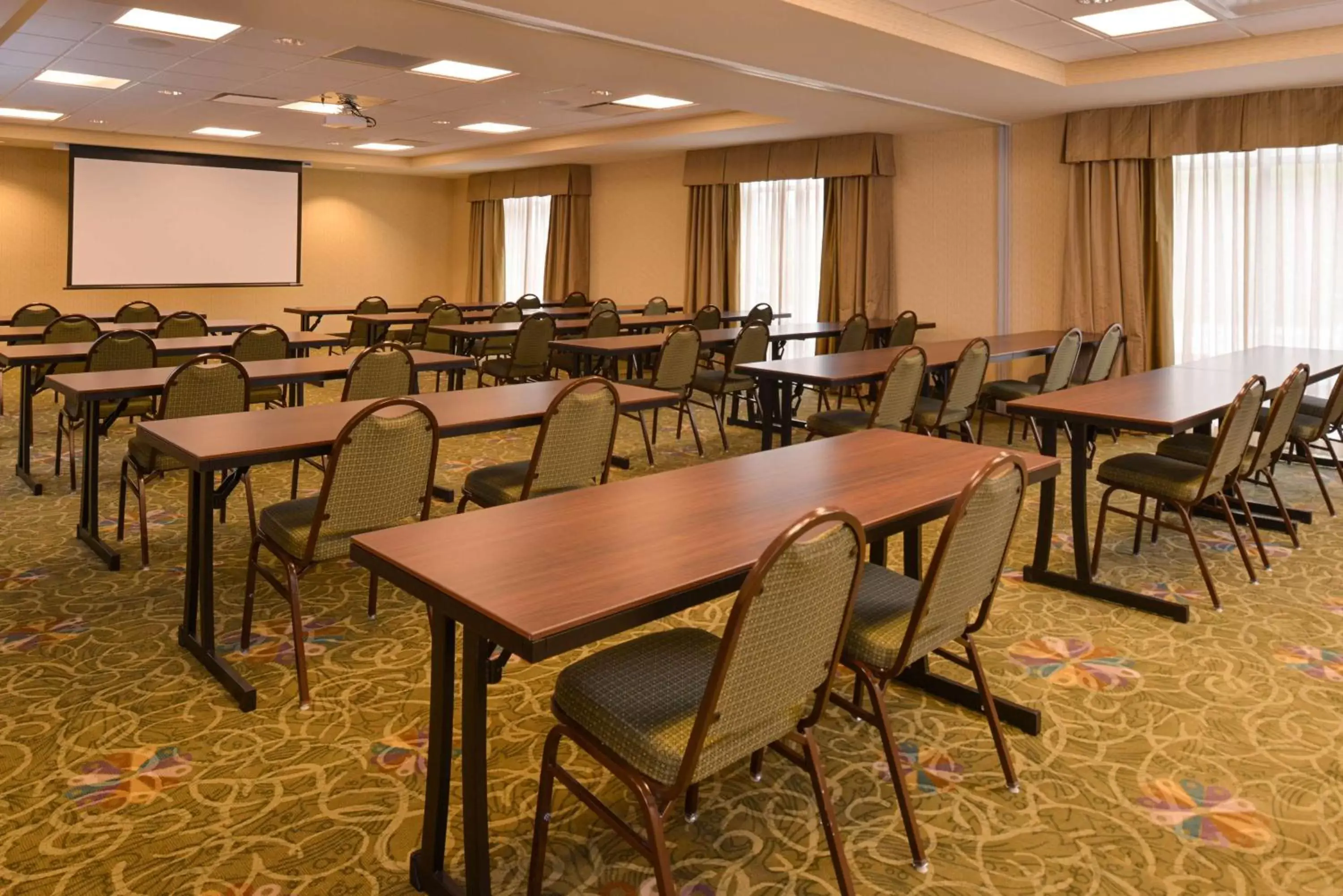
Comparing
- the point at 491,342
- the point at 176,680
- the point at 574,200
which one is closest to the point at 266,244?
the point at 574,200

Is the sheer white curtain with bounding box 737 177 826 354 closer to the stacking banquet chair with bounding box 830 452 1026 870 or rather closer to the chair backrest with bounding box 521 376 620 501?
the chair backrest with bounding box 521 376 620 501

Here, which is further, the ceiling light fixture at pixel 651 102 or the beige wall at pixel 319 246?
the beige wall at pixel 319 246

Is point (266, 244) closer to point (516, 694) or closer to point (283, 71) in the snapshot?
point (283, 71)

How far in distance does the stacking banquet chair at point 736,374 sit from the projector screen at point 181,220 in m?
7.76

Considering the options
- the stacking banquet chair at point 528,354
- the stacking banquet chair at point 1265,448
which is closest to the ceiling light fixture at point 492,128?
the stacking banquet chair at point 528,354

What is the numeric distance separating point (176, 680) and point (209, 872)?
1.14 meters

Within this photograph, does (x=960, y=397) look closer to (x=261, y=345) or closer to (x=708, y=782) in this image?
(x=708, y=782)

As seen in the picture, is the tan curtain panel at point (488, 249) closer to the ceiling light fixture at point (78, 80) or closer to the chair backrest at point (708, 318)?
the chair backrest at point (708, 318)

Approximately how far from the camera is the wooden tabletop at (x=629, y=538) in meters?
1.73

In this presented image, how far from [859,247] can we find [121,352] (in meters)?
6.55

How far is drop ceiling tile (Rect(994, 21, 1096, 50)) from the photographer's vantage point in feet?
18.6

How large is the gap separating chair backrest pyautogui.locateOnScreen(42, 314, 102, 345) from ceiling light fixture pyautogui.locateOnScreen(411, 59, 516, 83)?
9.40ft

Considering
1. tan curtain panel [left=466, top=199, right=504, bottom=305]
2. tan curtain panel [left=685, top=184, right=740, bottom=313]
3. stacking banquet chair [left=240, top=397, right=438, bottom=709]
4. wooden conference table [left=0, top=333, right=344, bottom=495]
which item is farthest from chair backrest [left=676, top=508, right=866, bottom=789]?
tan curtain panel [left=466, top=199, right=504, bottom=305]

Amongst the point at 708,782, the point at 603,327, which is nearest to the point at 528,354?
the point at 603,327
